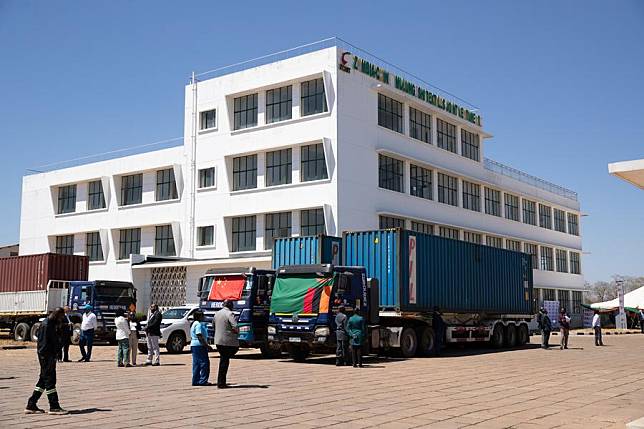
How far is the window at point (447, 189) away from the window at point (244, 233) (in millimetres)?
12777

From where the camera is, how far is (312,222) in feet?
121

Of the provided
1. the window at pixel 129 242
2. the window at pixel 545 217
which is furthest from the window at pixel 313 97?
the window at pixel 545 217

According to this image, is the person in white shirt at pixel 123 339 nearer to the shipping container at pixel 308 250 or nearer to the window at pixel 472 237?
the shipping container at pixel 308 250

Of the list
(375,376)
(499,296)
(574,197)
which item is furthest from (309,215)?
(574,197)

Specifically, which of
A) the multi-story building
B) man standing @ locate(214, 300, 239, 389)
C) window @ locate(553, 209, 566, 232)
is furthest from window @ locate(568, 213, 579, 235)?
man standing @ locate(214, 300, 239, 389)

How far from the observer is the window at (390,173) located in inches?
1545

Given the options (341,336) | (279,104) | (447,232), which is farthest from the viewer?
(447,232)

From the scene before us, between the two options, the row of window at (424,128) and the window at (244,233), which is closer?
the window at (244,233)

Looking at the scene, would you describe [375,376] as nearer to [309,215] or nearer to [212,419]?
[212,419]

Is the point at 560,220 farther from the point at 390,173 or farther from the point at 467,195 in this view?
the point at 390,173

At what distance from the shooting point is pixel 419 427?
9.95 m

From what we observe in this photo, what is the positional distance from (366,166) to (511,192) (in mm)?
20528

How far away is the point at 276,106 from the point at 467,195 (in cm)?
1639

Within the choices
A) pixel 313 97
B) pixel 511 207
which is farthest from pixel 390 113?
pixel 511 207
